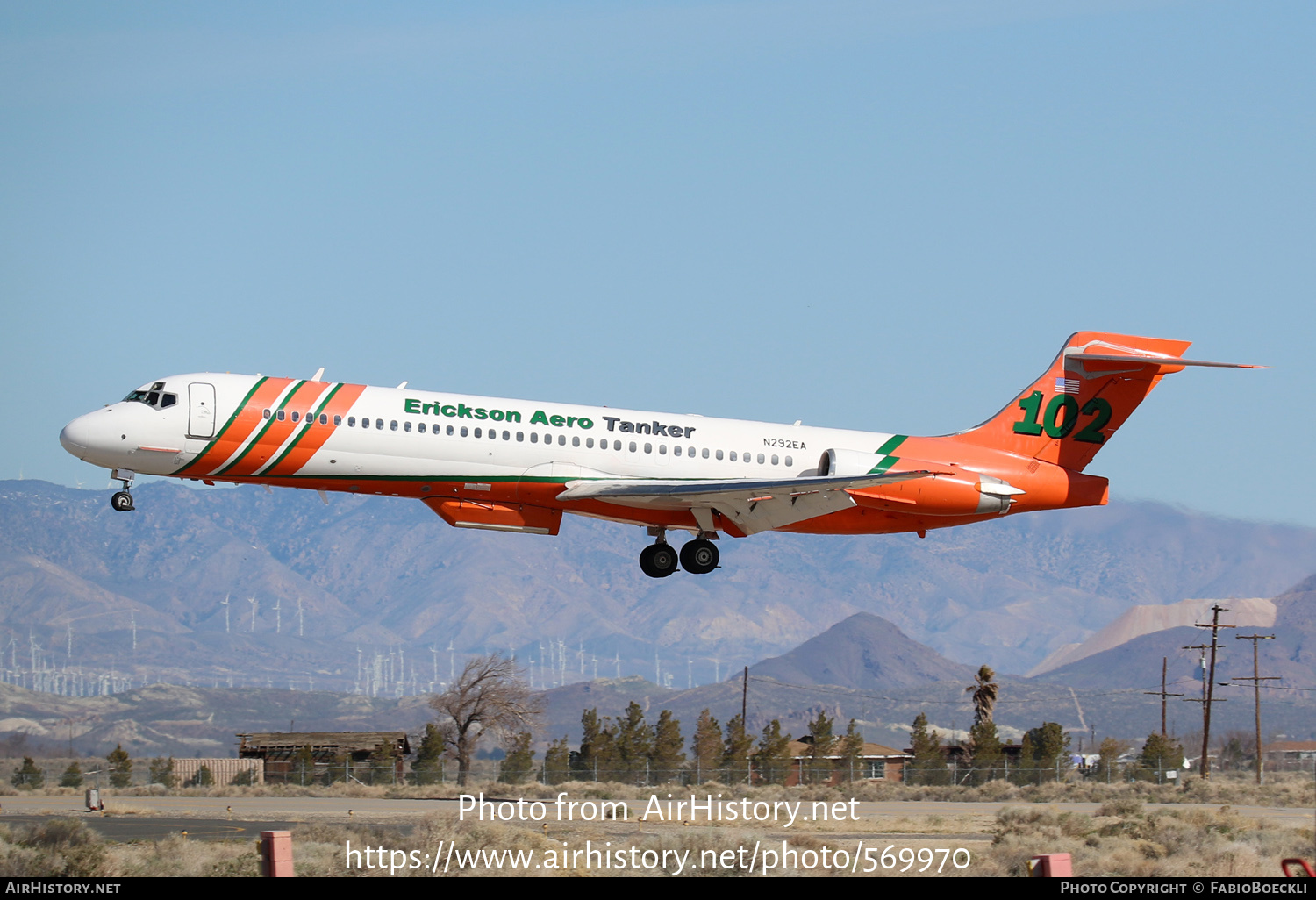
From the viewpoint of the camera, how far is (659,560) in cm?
3462

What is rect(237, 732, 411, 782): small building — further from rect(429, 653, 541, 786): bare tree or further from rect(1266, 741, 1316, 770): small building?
rect(1266, 741, 1316, 770): small building

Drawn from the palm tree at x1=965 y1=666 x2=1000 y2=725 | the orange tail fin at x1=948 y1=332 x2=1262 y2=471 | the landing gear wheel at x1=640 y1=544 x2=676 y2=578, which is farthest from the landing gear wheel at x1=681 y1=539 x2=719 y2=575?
the palm tree at x1=965 y1=666 x2=1000 y2=725

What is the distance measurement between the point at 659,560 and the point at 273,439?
29.0 ft

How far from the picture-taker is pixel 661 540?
3500 centimetres

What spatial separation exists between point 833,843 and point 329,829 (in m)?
8.97

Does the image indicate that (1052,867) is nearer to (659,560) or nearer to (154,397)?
(659,560)

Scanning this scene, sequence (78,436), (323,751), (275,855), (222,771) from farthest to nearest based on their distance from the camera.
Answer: (323,751) → (222,771) → (78,436) → (275,855)

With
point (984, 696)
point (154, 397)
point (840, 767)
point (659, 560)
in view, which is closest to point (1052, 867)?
point (659, 560)

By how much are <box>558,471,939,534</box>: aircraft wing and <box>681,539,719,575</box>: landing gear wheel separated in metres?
0.48

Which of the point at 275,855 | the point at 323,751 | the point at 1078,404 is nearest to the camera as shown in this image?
the point at 275,855

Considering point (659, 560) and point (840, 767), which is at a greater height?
point (659, 560)

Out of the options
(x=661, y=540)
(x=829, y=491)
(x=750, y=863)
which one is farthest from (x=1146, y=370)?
(x=750, y=863)

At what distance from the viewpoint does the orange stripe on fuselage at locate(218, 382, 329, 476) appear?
3055cm
